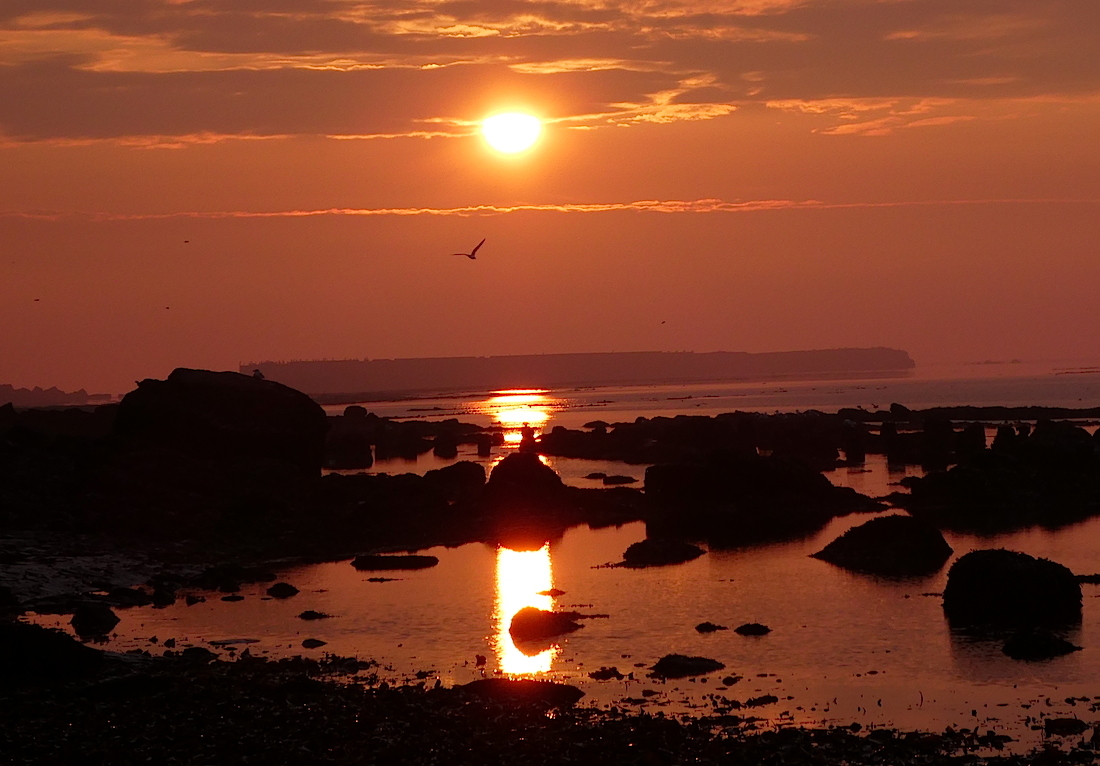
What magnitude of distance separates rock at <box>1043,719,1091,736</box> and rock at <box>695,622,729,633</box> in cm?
1259

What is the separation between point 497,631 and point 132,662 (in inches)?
433

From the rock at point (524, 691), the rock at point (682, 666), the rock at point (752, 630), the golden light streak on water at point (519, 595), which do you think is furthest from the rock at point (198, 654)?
the rock at point (752, 630)

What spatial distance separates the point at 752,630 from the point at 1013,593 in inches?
315

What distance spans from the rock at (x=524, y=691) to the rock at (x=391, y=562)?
22.4 m

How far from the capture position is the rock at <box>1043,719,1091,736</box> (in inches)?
923

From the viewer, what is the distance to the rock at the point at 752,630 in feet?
115

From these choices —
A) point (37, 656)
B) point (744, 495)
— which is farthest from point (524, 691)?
point (744, 495)

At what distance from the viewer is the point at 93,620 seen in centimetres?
3569

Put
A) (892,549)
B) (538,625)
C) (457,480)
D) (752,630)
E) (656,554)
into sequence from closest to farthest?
(752,630)
(538,625)
(892,549)
(656,554)
(457,480)

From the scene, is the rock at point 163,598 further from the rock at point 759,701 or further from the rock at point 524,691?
the rock at point 759,701

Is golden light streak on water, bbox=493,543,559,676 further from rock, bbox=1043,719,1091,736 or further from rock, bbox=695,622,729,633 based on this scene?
rock, bbox=1043,719,1091,736

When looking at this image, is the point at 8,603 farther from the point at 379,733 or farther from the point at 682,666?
the point at 682,666

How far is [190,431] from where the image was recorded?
2685 inches

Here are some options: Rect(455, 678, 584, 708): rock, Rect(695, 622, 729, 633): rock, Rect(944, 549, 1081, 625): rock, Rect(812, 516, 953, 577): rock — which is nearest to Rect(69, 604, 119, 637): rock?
Rect(455, 678, 584, 708): rock
